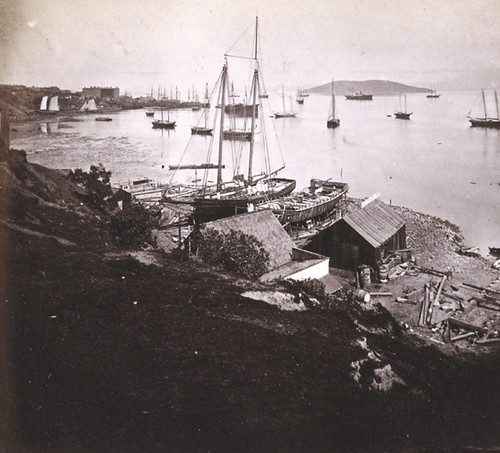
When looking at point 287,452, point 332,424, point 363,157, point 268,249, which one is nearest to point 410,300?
point 268,249

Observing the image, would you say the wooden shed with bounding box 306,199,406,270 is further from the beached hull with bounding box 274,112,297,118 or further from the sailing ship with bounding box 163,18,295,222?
the beached hull with bounding box 274,112,297,118

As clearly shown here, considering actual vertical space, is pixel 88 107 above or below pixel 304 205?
above

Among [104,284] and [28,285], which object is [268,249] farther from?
[28,285]

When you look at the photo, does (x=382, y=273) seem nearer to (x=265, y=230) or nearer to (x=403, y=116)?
(x=265, y=230)

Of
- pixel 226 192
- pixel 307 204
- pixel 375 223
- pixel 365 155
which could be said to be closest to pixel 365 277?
pixel 375 223

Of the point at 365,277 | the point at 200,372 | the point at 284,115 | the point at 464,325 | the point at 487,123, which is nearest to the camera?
the point at 200,372
